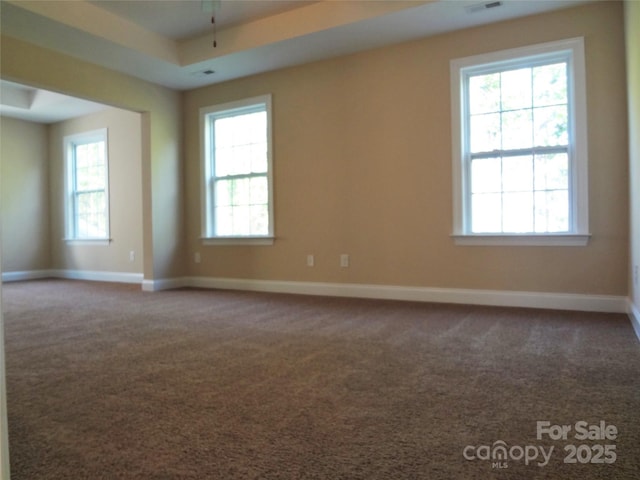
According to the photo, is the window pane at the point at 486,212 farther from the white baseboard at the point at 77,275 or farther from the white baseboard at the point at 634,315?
the white baseboard at the point at 77,275

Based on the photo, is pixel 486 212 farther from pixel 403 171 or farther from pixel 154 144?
pixel 154 144

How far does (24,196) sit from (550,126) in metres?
7.75

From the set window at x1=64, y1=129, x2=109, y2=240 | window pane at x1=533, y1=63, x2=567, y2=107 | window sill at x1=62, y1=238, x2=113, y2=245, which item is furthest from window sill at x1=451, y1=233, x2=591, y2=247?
window at x1=64, y1=129, x2=109, y2=240

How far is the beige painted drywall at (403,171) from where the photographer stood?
3631 mm

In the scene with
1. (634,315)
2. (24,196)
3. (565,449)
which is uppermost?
(24,196)

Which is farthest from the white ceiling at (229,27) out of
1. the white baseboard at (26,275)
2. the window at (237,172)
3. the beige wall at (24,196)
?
the white baseboard at (26,275)

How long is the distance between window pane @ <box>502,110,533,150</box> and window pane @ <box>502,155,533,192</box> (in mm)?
118

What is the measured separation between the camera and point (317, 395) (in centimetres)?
189

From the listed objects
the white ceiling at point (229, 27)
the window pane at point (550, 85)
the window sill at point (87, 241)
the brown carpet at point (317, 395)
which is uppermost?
the white ceiling at point (229, 27)

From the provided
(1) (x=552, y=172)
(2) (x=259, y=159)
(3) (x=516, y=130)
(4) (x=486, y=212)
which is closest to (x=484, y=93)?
(3) (x=516, y=130)

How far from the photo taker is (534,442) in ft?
4.77

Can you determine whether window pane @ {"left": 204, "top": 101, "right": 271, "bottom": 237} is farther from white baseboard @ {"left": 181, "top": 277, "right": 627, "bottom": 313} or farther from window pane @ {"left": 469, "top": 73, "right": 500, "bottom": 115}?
window pane @ {"left": 469, "top": 73, "right": 500, "bottom": 115}

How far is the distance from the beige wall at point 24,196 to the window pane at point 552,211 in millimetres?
7420

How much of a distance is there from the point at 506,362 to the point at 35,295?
17.2ft
